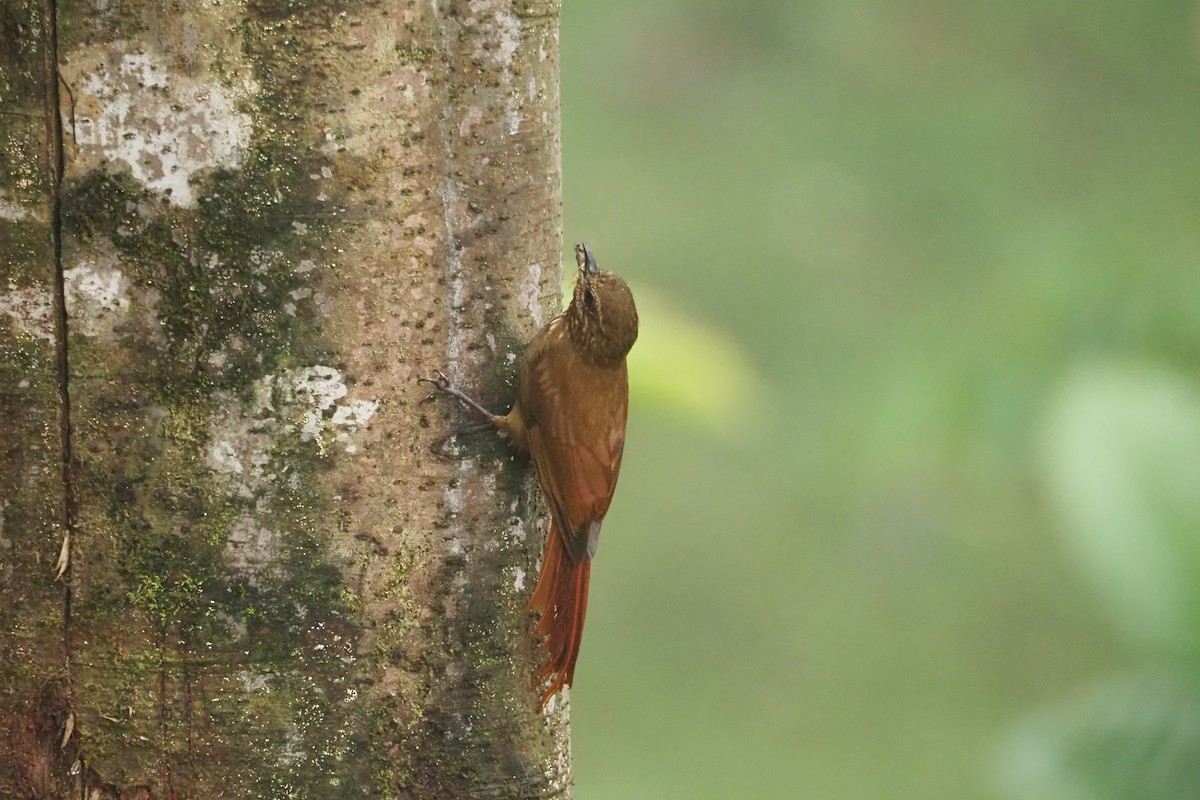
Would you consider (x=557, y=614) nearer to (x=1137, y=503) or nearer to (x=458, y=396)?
(x=458, y=396)

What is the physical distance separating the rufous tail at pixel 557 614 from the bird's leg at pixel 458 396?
0.73 ft

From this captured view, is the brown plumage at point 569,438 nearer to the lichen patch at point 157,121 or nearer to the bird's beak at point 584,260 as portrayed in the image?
the bird's beak at point 584,260

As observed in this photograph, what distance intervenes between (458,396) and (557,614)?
1.20ft

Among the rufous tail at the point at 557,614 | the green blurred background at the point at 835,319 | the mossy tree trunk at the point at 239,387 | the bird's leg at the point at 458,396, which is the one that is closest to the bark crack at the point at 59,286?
the mossy tree trunk at the point at 239,387

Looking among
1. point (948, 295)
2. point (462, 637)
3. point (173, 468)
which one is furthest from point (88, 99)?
point (948, 295)

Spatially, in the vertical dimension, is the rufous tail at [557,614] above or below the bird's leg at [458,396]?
below

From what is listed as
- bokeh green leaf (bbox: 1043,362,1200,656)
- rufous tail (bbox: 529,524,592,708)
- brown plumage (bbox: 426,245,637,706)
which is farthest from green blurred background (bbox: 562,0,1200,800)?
rufous tail (bbox: 529,524,592,708)

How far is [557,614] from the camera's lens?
7.06ft

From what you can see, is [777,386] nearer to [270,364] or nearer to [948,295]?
[948,295]

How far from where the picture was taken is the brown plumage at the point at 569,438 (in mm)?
A: 2133

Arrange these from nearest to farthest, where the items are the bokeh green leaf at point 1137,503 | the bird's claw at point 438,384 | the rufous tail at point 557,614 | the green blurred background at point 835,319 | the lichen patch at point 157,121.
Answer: the lichen patch at point 157,121
the bird's claw at point 438,384
the rufous tail at point 557,614
the bokeh green leaf at point 1137,503
the green blurred background at point 835,319

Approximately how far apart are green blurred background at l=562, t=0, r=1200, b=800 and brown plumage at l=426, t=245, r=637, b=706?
142 inches

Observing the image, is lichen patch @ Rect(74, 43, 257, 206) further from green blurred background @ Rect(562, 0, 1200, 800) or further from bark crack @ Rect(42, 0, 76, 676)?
green blurred background @ Rect(562, 0, 1200, 800)

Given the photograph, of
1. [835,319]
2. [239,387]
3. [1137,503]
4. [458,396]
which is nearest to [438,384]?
[458,396]
